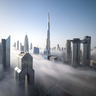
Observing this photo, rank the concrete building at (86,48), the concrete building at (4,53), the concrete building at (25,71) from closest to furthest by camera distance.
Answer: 1. the concrete building at (25,71)
2. the concrete building at (4,53)
3. the concrete building at (86,48)

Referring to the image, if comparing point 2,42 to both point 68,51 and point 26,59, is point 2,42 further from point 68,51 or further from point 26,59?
point 68,51

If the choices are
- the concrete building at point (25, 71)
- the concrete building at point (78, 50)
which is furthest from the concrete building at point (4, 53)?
the concrete building at point (78, 50)

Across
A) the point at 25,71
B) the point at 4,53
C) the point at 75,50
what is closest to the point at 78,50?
the point at 75,50

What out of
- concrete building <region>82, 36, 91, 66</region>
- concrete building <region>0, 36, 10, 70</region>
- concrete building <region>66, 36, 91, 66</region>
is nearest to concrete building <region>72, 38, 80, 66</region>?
concrete building <region>66, 36, 91, 66</region>

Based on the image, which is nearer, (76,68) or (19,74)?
(19,74)

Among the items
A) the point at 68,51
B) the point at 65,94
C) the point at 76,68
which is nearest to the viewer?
the point at 65,94

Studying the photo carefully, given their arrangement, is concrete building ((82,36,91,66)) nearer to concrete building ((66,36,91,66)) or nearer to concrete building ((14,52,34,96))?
concrete building ((66,36,91,66))

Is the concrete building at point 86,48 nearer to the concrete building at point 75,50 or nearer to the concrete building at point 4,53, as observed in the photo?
the concrete building at point 75,50

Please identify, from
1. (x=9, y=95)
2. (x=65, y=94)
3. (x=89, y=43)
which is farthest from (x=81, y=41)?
(x=9, y=95)

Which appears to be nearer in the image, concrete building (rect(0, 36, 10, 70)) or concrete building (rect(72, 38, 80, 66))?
concrete building (rect(0, 36, 10, 70))

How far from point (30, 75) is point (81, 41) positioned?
42.8 meters

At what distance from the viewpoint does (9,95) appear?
50.0 feet

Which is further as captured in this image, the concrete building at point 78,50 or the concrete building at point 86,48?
the concrete building at point 86,48

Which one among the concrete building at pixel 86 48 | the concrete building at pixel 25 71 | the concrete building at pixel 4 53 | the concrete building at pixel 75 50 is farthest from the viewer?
the concrete building at pixel 86 48
